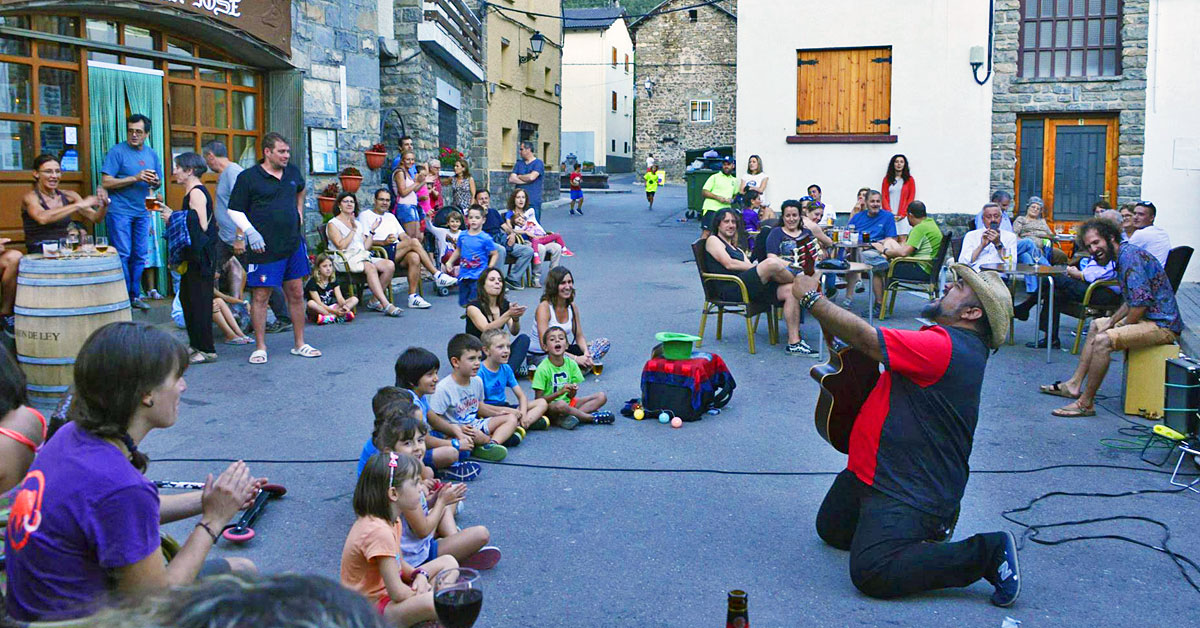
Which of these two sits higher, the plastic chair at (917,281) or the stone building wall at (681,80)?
the stone building wall at (681,80)

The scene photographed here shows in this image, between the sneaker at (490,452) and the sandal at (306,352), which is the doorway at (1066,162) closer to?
the sandal at (306,352)

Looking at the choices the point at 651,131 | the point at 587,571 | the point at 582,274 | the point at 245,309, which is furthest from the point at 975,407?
the point at 651,131

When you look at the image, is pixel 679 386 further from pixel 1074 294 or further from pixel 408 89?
pixel 408 89

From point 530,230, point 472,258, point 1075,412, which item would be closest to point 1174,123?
point 530,230

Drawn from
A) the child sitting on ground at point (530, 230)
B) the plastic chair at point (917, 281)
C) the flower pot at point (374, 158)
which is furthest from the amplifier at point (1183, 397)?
the flower pot at point (374, 158)

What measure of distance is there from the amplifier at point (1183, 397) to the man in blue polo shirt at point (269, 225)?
6.17m

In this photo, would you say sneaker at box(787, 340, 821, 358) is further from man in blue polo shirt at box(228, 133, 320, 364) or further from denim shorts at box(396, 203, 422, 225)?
denim shorts at box(396, 203, 422, 225)

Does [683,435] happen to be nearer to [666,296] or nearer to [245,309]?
[245,309]

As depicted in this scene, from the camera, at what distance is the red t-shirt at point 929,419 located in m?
4.32

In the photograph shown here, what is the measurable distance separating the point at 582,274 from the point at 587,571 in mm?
10831

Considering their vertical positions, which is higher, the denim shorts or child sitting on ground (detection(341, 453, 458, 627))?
the denim shorts

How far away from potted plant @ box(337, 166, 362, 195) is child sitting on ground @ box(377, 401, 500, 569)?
8.13 metres

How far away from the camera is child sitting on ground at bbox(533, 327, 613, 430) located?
7.05 meters

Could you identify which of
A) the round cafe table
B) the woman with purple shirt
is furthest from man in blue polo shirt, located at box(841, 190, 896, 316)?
the woman with purple shirt
